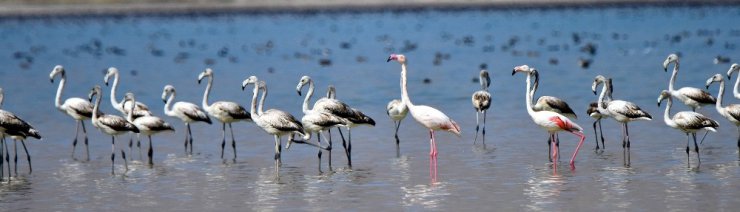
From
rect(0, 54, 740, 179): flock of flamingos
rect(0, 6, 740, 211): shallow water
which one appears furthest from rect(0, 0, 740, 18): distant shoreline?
rect(0, 54, 740, 179): flock of flamingos

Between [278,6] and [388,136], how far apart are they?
102 m

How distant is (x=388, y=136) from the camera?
22.0 metres

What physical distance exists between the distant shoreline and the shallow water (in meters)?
45.2

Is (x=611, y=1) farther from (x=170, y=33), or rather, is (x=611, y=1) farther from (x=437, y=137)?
(x=437, y=137)

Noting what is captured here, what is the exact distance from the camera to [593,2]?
4611 inches

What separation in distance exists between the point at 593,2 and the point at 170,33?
47.6m

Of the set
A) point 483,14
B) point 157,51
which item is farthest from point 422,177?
point 483,14

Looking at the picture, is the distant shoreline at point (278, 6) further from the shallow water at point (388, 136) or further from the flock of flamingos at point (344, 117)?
the flock of flamingos at point (344, 117)

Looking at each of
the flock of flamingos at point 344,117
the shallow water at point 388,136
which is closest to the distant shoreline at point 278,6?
the shallow water at point 388,136

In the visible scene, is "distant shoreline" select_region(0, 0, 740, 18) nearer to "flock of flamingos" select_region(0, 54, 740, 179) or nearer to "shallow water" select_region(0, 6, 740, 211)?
"shallow water" select_region(0, 6, 740, 211)

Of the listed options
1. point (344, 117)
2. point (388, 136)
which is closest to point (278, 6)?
point (388, 136)

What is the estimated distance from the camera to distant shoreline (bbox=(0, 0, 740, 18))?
378 ft

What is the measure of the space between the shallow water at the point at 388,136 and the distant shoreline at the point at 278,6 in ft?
148

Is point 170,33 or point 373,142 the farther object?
point 170,33
